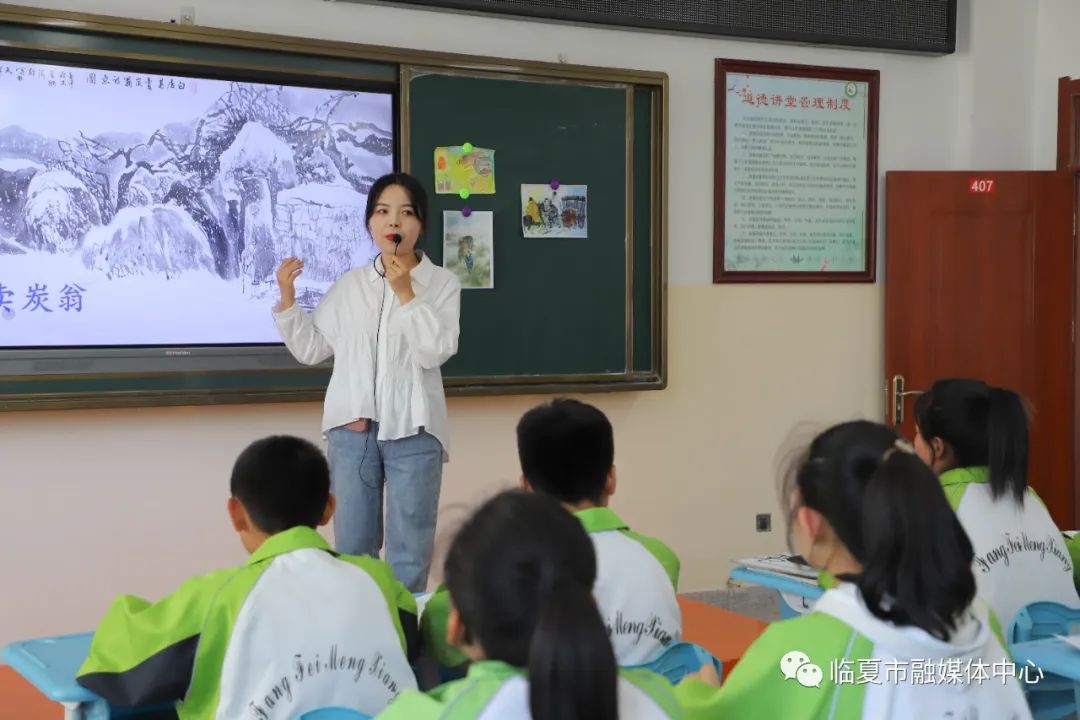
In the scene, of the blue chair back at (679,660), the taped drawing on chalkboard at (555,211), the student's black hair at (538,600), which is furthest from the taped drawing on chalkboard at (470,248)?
the student's black hair at (538,600)

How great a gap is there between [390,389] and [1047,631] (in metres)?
1.55

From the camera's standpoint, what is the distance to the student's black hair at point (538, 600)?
42.6 inches

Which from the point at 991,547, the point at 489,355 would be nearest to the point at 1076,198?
the point at 489,355

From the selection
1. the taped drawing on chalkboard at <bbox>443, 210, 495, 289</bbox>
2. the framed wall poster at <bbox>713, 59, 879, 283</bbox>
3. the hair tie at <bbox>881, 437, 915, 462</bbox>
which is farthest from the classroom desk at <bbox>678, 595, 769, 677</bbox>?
the framed wall poster at <bbox>713, 59, 879, 283</bbox>

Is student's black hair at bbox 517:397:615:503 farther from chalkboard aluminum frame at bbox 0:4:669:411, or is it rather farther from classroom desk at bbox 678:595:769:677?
chalkboard aluminum frame at bbox 0:4:669:411

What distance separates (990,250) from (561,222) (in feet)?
6.06

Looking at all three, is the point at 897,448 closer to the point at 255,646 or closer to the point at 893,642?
the point at 893,642

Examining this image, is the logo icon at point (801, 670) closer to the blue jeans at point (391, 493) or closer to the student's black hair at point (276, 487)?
the student's black hair at point (276, 487)

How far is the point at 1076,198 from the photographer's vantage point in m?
4.80

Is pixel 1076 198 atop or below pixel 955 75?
below

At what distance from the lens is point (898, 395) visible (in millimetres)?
4754

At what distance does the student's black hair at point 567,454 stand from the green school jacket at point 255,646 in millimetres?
495

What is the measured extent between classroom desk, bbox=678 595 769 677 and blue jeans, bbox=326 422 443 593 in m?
0.66

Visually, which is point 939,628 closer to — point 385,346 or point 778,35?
point 385,346
